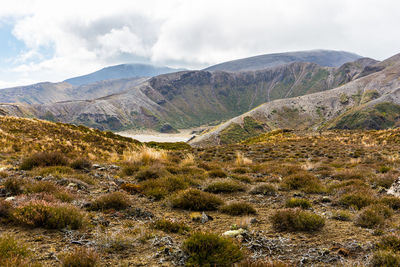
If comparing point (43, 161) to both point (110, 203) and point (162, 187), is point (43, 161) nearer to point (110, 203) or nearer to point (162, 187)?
point (110, 203)

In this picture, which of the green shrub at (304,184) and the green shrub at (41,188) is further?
the green shrub at (304,184)

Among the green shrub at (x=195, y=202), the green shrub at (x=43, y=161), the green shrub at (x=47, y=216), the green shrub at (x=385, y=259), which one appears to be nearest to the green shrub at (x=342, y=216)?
the green shrub at (x=385, y=259)

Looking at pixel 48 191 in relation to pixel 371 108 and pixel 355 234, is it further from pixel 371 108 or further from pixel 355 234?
pixel 371 108

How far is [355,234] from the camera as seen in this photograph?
4480 millimetres

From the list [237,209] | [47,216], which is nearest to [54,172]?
[47,216]

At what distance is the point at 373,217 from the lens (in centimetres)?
493

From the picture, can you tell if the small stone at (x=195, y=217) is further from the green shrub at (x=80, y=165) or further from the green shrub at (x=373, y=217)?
the green shrub at (x=80, y=165)

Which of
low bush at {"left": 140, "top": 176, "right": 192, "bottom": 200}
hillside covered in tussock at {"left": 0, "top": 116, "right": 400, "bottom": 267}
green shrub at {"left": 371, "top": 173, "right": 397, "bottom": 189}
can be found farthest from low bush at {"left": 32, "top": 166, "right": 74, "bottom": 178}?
green shrub at {"left": 371, "top": 173, "right": 397, "bottom": 189}

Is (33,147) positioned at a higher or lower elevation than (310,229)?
higher

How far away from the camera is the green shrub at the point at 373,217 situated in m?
4.84

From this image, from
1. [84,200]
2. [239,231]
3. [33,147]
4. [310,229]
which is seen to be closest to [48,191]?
[84,200]

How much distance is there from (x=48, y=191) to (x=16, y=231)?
1952mm

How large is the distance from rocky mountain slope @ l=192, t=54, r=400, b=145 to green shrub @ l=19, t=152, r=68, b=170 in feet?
227

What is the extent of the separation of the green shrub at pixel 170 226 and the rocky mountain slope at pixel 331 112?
74.2 meters
